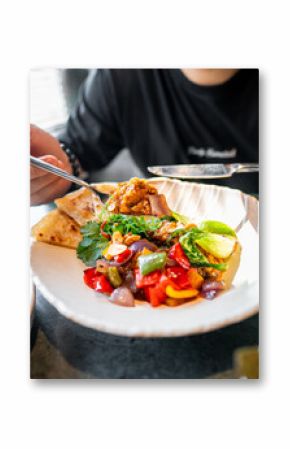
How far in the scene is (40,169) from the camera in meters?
2.52

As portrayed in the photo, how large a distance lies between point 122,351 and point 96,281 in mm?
322

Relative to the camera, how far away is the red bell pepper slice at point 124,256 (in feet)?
7.96

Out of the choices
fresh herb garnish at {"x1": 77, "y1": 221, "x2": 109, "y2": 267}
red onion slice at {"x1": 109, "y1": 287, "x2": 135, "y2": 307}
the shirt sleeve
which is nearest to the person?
the shirt sleeve

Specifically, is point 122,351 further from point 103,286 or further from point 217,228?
point 217,228

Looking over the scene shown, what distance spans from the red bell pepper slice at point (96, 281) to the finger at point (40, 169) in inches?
18.9

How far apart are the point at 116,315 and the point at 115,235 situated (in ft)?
1.21

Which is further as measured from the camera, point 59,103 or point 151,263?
point 59,103

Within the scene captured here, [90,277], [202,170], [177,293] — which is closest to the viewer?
[177,293]

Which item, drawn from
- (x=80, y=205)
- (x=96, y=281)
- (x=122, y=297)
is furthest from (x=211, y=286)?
(x=80, y=205)

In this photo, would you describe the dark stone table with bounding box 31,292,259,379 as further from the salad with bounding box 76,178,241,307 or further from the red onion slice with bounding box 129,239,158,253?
the red onion slice with bounding box 129,239,158,253

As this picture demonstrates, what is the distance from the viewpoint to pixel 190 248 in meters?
2.43

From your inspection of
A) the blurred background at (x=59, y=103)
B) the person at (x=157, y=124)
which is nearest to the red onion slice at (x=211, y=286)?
the person at (x=157, y=124)

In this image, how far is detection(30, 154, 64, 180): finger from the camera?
251 centimetres

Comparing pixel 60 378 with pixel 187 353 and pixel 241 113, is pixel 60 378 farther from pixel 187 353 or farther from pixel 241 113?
pixel 241 113
